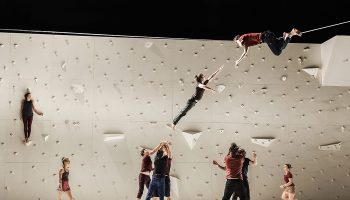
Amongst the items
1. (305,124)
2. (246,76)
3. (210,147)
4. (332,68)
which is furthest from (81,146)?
(332,68)

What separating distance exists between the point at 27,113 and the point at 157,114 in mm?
2324

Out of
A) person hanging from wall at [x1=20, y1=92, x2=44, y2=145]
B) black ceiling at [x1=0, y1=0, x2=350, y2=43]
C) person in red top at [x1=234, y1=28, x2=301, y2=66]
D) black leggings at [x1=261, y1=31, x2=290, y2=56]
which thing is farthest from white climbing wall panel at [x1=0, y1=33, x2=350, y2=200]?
black leggings at [x1=261, y1=31, x2=290, y2=56]

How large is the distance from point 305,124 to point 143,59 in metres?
3.33

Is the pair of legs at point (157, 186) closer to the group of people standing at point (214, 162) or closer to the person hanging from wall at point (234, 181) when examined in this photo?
the group of people standing at point (214, 162)

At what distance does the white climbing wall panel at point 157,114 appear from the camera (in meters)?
7.95

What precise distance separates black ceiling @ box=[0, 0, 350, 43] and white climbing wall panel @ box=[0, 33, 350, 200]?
46 cm

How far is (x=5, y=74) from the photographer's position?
7902 millimetres

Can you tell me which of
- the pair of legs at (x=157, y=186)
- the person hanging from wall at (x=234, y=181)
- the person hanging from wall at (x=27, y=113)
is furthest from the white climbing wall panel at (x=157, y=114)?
the person hanging from wall at (x=234, y=181)

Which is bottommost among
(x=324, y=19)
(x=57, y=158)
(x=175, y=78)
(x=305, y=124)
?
(x=57, y=158)

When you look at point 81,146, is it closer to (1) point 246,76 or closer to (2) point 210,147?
(2) point 210,147

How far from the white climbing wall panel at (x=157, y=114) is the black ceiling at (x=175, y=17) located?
0.46 m

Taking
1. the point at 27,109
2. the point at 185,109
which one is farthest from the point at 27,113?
the point at 185,109

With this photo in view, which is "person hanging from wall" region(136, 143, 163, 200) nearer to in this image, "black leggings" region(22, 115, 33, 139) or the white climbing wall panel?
the white climbing wall panel

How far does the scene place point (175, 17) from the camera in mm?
7648
